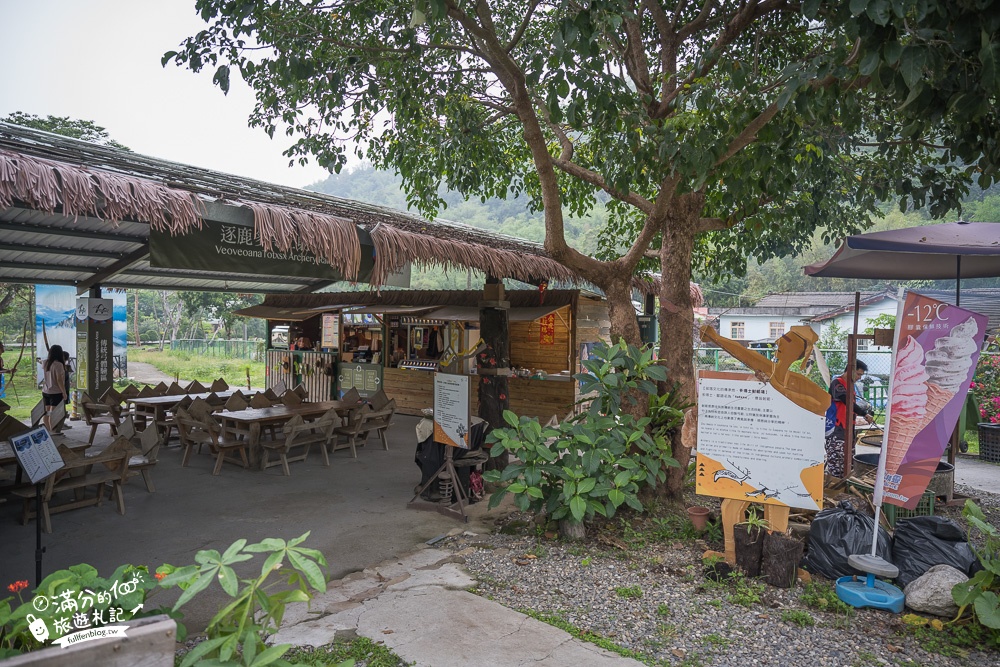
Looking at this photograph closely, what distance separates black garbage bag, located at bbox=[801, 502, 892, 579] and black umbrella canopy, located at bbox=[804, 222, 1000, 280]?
248cm

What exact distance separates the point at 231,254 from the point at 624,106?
3.72m

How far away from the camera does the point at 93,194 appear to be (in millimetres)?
4586

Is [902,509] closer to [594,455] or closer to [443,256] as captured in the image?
[594,455]

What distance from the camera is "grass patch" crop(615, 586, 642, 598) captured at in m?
4.07

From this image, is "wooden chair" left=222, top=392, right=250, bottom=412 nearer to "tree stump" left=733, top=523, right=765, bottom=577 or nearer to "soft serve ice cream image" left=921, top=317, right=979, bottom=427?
"tree stump" left=733, top=523, right=765, bottom=577

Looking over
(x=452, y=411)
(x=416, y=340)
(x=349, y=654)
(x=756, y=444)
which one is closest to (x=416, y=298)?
(x=416, y=340)

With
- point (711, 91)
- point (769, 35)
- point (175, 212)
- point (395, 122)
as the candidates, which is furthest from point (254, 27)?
point (769, 35)

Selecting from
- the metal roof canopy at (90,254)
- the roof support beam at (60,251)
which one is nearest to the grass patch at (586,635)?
the metal roof canopy at (90,254)

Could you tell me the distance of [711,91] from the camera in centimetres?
505

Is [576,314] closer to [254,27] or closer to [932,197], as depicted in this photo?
[932,197]

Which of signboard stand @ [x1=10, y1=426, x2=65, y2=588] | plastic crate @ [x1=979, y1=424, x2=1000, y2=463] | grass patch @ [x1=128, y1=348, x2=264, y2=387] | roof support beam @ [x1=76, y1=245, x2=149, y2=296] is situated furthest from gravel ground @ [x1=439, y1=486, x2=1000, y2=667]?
grass patch @ [x1=128, y1=348, x2=264, y2=387]

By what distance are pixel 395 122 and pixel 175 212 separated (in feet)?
11.7

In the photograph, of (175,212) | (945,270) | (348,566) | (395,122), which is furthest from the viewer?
(395,122)

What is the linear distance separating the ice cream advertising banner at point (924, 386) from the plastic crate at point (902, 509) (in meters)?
1.20
